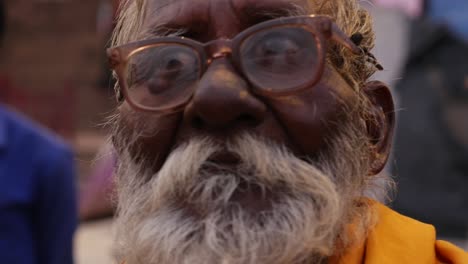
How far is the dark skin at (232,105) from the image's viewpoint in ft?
5.66

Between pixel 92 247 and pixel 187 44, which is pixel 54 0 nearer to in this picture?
pixel 92 247

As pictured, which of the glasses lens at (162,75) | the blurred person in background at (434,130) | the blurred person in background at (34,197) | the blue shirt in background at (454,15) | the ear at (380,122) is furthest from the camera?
the blue shirt in background at (454,15)

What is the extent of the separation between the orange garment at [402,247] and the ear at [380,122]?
15 cm

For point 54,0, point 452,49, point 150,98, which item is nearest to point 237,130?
point 150,98

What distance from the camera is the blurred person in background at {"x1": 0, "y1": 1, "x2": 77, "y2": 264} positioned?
3.00 meters

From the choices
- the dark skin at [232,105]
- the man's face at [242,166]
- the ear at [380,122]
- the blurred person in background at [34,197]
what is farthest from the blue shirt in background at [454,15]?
the man's face at [242,166]

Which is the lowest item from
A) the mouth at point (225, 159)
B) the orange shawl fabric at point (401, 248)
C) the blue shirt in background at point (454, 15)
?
the blue shirt in background at point (454, 15)

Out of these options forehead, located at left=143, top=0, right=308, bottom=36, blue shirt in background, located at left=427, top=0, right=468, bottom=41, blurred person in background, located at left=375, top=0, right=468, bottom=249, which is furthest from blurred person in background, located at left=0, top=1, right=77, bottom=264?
blue shirt in background, located at left=427, top=0, right=468, bottom=41

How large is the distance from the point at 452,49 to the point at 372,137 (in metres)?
2.55

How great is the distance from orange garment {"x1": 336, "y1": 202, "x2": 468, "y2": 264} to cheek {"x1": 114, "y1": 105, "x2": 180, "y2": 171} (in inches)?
18.3

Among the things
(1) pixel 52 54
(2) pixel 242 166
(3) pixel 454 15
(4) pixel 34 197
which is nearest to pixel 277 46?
(2) pixel 242 166

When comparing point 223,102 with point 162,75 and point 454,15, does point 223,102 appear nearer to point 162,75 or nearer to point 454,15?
point 162,75

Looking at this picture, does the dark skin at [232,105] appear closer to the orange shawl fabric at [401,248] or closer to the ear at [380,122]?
the ear at [380,122]

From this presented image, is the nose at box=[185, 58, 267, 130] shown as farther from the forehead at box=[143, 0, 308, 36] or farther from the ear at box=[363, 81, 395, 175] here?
the ear at box=[363, 81, 395, 175]
